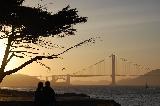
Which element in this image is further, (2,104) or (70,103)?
(70,103)

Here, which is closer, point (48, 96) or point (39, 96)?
point (48, 96)

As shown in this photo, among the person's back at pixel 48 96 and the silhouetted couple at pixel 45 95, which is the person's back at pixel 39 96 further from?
the person's back at pixel 48 96

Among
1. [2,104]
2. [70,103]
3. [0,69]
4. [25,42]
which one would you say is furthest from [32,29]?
[70,103]

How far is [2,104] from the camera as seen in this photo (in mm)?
21938

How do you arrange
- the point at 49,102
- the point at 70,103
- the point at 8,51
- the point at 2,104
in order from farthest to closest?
the point at 70,103 → the point at 2,104 → the point at 8,51 → the point at 49,102

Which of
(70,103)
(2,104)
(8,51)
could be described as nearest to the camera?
(8,51)

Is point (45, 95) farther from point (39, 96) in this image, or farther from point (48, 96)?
point (39, 96)

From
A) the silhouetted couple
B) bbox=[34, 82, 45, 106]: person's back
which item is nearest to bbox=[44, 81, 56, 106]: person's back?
the silhouetted couple

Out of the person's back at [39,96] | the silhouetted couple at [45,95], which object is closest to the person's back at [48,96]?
the silhouetted couple at [45,95]

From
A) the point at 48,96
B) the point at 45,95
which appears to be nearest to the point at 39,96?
the point at 45,95

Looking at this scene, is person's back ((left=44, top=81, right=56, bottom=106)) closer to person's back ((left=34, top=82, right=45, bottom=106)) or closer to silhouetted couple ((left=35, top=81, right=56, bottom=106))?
silhouetted couple ((left=35, top=81, right=56, bottom=106))

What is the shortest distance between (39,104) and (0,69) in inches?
86.7

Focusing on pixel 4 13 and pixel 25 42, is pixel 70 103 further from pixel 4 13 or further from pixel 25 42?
pixel 4 13

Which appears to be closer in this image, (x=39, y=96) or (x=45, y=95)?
(x=45, y=95)
